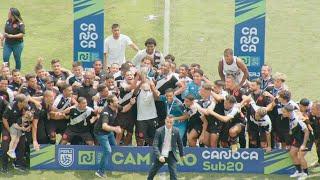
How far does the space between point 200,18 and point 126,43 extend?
7409 mm

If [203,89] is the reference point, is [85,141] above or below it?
below

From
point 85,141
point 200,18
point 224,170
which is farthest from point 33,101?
point 200,18

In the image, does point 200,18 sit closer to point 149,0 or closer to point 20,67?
point 149,0

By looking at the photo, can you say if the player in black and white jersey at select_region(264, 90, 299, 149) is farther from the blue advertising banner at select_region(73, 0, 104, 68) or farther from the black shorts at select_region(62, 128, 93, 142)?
the blue advertising banner at select_region(73, 0, 104, 68)

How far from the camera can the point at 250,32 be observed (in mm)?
19547

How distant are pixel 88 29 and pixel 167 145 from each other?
5.42 m

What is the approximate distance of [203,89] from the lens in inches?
664

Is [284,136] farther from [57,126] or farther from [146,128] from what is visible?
[57,126]

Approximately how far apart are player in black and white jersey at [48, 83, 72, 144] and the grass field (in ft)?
20.1

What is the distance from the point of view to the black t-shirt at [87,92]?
17.2 m

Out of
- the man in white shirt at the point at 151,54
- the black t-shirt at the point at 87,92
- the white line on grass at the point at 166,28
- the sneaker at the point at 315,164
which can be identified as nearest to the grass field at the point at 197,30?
the white line on grass at the point at 166,28

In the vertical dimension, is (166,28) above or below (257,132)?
above

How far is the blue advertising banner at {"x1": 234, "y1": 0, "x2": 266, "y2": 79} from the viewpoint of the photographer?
19.5 meters

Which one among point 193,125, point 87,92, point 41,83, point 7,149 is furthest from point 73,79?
point 193,125
